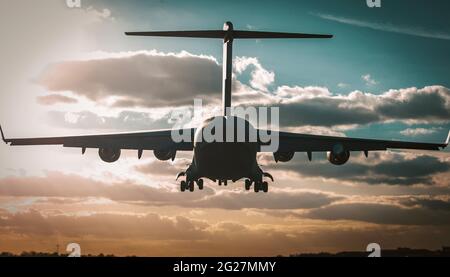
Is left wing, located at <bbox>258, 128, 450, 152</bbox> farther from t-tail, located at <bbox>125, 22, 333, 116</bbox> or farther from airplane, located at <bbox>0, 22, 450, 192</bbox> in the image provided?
t-tail, located at <bbox>125, 22, 333, 116</bbox>

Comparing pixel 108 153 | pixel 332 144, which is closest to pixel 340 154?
pixel 332 144

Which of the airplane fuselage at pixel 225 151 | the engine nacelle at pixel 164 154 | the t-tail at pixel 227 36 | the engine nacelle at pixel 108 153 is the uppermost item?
the t-tail at pixel 227 36

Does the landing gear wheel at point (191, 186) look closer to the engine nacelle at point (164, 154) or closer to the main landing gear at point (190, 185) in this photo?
the main landing gear at point (190, 185)

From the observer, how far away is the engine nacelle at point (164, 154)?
3288cm

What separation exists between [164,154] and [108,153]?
3.01 meters

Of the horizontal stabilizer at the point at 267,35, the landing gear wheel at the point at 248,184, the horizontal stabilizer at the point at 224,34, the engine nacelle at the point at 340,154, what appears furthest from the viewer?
the engine nacelle at the point at 340,154

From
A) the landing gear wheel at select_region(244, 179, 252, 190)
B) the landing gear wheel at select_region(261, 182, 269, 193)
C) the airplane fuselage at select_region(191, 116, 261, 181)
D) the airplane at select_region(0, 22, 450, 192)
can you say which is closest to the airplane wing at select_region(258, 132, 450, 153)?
the airplane at select_region(0, 22, 450, 192)

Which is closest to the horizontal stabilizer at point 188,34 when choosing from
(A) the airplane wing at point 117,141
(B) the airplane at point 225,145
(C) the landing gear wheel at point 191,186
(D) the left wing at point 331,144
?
(B) the airplane at point 225,145

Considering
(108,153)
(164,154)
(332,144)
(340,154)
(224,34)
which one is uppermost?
(224,34)

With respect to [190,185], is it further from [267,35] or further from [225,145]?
[267,35]

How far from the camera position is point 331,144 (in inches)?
1261

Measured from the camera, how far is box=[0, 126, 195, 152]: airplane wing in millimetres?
30078

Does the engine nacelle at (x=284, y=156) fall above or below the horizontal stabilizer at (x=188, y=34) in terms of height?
below
